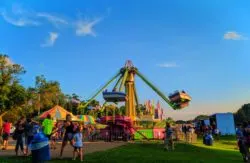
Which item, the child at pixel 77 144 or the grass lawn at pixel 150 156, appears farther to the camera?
the grass lawn at pixel 150 156

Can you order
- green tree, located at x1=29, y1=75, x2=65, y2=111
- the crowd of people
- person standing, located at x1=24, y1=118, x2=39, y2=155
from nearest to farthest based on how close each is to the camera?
the crowd of people → person standing, located at x1=24, y1=118, x2=39, y2=155 → green tree, located at x1=29, y1=75, x2=65, y2=111

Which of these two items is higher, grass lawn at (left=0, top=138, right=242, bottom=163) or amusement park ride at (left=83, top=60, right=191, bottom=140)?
amusement park ride at (left=83, top=60, right=191, bottom=140)

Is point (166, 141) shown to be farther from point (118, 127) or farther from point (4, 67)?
point (4, 67)

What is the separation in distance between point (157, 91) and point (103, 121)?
46749 mm

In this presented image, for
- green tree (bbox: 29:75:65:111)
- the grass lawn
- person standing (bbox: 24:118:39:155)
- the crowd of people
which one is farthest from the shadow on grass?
green tree (bbox: 29:75:65:111)

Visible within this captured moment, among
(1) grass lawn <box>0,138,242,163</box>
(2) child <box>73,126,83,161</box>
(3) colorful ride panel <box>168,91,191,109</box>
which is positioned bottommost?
(1) grass lawn <box>0,138,242,163</box>

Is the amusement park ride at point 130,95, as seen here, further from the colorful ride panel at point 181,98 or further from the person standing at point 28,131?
the person standing at point 28,131

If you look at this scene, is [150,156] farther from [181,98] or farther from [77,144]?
[181,98]

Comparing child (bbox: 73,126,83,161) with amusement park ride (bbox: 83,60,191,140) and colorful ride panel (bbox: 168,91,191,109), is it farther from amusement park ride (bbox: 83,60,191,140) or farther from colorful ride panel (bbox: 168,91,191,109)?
colorful ride panel (bbox: 168,91,191,109)

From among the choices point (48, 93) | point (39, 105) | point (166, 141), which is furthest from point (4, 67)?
point (166, 141)

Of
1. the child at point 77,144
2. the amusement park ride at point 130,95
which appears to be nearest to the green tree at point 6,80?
the amusement park ride at point 130,95

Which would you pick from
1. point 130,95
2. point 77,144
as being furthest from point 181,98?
point 77,144

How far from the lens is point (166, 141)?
2388cm

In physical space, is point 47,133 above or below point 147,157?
above
